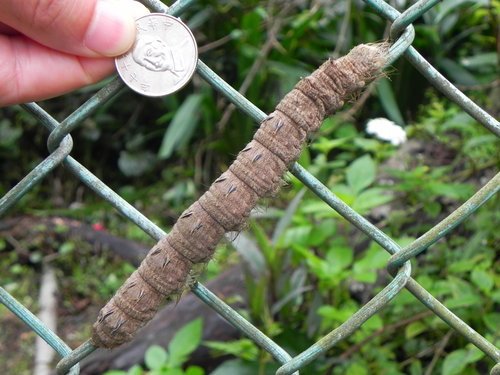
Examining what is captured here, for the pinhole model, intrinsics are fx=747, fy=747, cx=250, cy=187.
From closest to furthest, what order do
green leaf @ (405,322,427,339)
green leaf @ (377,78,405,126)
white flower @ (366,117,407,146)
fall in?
green leaf @ (405,322,427,339), white flower @ (366,117,407,146), green leaf @ (377,78,405,126)

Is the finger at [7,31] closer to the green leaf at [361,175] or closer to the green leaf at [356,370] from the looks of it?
the green leaf at [361,175]

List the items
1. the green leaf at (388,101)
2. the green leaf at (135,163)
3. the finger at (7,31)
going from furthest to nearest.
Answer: the green leaf at (135,163) < the green leaf at (388,101) < the finger at (7,31)

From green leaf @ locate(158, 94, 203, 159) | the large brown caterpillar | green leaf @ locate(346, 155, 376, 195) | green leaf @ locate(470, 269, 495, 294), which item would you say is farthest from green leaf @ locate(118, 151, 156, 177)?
the large brown caterpillar

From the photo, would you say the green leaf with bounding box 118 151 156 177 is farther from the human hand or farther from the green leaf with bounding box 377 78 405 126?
the human hand

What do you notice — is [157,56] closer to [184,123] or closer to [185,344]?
[185,344]

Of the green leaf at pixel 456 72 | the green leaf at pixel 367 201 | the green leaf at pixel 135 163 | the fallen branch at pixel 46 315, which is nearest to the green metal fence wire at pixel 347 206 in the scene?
the green leaf at pixel 367 201

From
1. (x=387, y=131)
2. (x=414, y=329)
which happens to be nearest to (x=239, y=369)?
(x=414, y=329)
